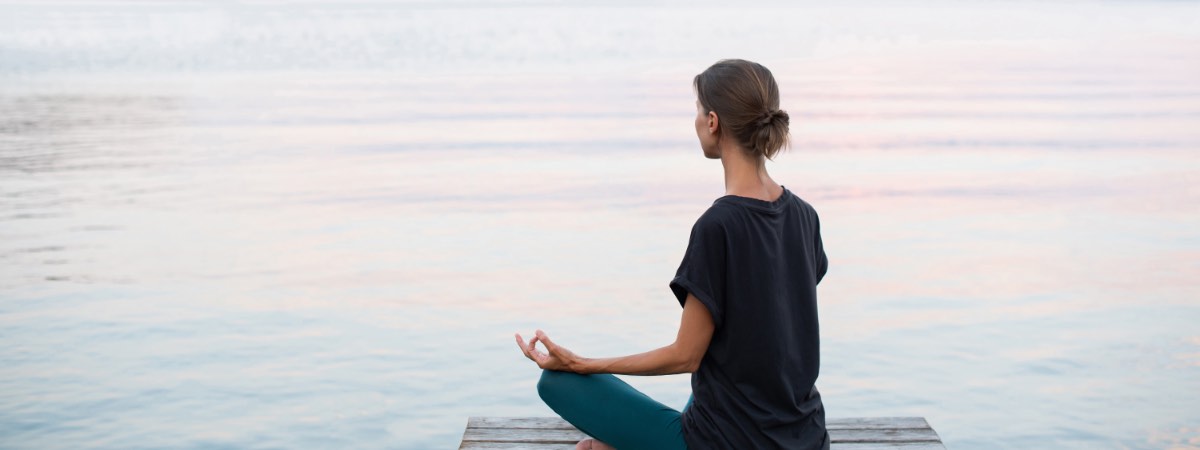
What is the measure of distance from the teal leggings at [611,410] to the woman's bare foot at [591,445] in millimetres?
93

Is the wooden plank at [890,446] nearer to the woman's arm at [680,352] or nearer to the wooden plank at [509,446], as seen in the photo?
the wooden plank at [509,446]

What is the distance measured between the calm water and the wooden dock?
8.39 feet

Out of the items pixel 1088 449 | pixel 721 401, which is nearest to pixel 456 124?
pixel 1088 449

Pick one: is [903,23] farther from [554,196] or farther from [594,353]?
[594,353]

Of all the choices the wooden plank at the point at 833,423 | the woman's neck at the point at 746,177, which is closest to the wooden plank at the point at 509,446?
the wooden plank at the point at 833,423

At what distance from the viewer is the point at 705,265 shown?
3340 mm

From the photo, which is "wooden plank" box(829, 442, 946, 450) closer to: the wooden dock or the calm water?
the wooden dock

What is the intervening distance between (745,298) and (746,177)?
0.30 m

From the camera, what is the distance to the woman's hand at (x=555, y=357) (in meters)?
3.75

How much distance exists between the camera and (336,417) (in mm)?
7441

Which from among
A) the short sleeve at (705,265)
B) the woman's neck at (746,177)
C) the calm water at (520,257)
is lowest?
the short sleeve at (705,265)

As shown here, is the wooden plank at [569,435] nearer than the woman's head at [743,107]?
No

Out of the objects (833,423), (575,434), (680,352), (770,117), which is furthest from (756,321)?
(833,423)

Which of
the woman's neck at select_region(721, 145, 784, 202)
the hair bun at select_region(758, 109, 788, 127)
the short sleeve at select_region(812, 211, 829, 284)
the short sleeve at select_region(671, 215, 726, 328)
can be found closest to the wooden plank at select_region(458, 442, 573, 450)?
the short sleeve at select_region(812, 211, 829, 284)
